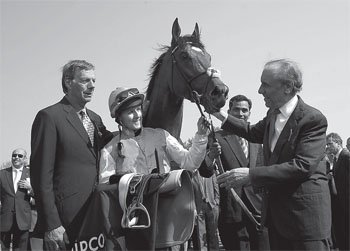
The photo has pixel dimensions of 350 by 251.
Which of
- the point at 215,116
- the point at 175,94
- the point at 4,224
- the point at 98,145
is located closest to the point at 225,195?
the point at 215,116

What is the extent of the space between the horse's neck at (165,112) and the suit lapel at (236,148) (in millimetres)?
1439

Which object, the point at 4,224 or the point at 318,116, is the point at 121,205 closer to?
the point at 318,116

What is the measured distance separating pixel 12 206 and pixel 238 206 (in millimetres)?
5527

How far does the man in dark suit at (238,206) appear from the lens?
5.25 meters

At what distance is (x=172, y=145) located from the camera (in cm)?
384

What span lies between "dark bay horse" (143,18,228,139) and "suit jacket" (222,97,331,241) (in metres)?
0.83

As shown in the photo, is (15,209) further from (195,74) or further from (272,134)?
(272,134)

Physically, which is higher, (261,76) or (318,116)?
(261,76)

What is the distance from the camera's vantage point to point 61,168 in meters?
3.66

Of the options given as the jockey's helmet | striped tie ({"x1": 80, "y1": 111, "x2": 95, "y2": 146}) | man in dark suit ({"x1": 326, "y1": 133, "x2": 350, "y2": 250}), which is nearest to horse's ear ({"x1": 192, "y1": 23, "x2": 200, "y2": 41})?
the jockey's helmet

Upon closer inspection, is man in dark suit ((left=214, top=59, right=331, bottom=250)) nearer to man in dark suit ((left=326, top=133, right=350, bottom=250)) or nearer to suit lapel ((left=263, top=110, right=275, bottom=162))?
suit lapel ((left=263, top=110, right=275, bottom=162))

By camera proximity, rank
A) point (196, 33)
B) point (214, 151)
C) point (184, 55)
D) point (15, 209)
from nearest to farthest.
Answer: point (214, 151), point (184, 55), point (196, 33), point (15, 209)

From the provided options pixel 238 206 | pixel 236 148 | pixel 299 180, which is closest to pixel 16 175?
pixel 236 148

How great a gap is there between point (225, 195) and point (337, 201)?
8.12 feet
